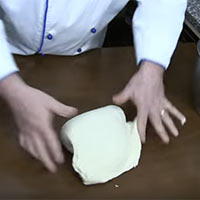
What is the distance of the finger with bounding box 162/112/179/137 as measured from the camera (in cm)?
78

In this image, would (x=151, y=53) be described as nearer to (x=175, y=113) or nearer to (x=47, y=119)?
(x=175, y=113)

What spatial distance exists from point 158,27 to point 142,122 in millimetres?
216

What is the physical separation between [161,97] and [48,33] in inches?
11.3

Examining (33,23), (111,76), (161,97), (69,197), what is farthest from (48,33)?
(69,197)

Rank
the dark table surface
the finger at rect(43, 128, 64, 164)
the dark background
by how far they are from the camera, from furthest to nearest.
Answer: the dark background < the dark table surface < the finger at rect(43, 128, 64, 164)

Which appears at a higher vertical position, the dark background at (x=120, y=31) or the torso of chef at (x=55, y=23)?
the torso of chef at (x=55, y=23)

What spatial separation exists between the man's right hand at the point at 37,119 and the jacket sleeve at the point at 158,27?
9.1 inches

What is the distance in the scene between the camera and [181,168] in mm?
718

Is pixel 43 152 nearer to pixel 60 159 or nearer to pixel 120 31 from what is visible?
pixel 60 159

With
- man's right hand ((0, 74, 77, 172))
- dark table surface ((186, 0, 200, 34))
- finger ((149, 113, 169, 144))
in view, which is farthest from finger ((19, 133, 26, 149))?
dark table surface ((186, 0, 200, 34))

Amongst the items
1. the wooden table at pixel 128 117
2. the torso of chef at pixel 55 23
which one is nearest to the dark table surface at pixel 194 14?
the wooden table at pixel 128 117

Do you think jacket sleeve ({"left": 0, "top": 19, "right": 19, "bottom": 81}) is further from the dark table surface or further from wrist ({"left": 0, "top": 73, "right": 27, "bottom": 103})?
the dark table surface

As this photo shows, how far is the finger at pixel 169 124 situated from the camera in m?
0.78

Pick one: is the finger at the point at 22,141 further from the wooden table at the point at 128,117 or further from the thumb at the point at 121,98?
the thumb at the point at 121,98
